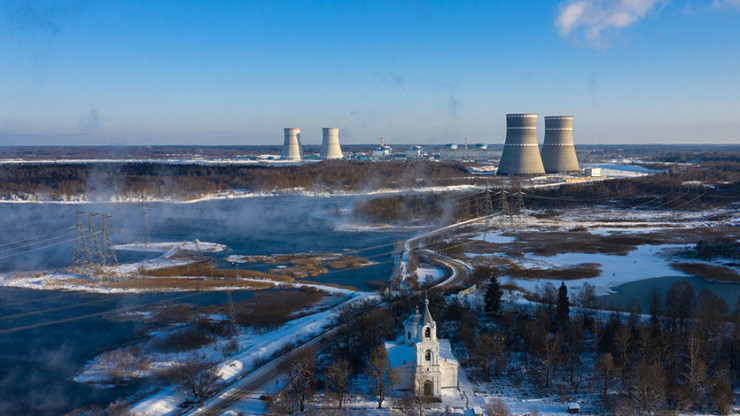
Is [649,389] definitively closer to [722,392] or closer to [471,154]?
[722,392]

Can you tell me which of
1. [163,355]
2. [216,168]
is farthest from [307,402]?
[216,168]

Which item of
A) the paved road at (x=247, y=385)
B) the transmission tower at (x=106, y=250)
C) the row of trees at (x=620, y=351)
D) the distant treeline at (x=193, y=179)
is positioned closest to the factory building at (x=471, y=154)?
the distant treeline at (x=193, y=179)

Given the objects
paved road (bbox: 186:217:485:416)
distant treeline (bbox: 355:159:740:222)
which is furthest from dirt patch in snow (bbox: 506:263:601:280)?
distant treeline (bbox: 355:159:740:222)

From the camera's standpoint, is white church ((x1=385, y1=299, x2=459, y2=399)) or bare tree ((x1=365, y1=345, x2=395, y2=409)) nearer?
bare tree ((x1=365, y1=345, x2=395, y2=409))

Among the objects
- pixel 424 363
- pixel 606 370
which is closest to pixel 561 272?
pixel 606 370

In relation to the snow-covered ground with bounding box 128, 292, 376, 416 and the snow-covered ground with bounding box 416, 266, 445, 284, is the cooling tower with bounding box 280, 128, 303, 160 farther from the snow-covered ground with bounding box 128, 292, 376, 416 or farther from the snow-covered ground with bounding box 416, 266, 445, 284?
the snow-covered ground with bounding box 128, 292, 376, 416

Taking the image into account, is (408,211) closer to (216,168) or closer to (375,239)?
(375,239)

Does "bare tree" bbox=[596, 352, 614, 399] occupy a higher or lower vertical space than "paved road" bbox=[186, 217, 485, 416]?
higher
